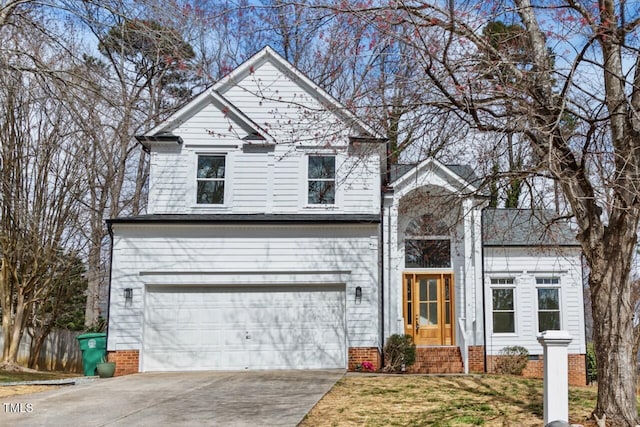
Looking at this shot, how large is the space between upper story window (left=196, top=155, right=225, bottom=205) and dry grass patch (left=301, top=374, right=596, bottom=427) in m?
6.53

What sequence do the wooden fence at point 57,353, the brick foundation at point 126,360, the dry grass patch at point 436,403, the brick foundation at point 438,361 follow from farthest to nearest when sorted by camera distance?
the wooden fence at point 57,353
the brick foundation at point 438,361
the brick foundation at point 126,360
the dry grass patch at point 436,403

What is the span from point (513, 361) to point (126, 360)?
1043 cm

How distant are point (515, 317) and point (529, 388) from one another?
6818 millimetres

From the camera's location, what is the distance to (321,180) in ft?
53.7

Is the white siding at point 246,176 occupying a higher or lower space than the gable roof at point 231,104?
lower

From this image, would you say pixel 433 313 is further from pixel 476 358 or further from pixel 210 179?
pixel 210 179

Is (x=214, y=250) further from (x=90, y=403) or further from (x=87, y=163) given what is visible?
(x=87, y=163)

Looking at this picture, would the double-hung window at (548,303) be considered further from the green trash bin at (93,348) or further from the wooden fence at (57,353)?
the wooden fence at (57,353)

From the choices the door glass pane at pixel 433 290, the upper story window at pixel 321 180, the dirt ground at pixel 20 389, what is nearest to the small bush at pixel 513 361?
the door glass pane at pixel 433 290

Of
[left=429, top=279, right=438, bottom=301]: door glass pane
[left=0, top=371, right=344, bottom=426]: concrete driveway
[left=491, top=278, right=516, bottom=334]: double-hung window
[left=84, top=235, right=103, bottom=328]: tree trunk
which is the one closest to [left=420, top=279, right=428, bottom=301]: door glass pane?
[left=429, top=279, right=438, bottom=301]: door glass pane

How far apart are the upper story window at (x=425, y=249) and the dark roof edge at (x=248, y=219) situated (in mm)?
2989

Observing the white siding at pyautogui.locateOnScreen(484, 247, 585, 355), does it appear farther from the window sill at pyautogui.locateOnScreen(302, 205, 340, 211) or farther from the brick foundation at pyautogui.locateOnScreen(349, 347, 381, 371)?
the window sill at pyautogui.locateOnScreen(302, 205, 340, 211)

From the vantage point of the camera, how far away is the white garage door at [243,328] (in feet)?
48.8

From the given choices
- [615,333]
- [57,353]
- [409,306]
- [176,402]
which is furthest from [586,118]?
[57,353]
